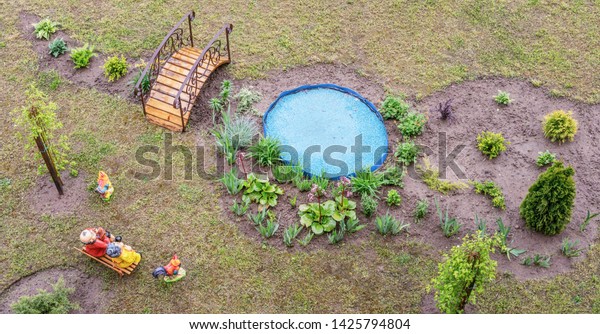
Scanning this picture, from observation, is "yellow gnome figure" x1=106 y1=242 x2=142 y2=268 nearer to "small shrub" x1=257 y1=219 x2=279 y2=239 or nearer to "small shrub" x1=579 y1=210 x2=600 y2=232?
"small shrub" x1=257 y1=219 x2=279 y2=239

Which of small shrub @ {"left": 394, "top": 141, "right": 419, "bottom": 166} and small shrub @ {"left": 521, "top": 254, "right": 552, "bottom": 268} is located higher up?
small shrub @ {"left": 394, "top": 141, "right": 419, "bottom": 166}

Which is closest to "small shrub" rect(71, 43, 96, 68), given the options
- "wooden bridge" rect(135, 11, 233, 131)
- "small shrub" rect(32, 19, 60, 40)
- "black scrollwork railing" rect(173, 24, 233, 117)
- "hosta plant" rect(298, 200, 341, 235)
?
"small shrub" rect(32, 19, 60, 40)

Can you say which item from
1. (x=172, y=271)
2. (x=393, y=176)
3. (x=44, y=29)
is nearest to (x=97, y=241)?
(x=172, y=271)

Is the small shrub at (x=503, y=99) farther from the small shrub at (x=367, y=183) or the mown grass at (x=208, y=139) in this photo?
the small shrub at (x=367, y=183)

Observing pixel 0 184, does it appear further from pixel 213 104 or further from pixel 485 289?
pixel 485 289

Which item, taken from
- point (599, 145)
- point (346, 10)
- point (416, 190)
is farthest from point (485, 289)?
point (346, 10)
